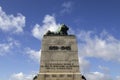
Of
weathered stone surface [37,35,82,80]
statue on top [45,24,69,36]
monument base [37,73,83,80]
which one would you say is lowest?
monument base [37,73,83,80]

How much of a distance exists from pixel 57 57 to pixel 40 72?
12.6 ft

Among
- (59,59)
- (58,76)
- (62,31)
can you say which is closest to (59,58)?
(59,59)

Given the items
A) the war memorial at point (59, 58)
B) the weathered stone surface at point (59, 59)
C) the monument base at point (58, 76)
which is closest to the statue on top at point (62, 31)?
the war memorial at point (59, 58)

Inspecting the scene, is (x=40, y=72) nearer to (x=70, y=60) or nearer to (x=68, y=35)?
(x=70, y=60)

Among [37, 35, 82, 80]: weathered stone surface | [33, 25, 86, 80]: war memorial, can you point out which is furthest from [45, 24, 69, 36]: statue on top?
[37, 35, 82, 80]: weathered stone surface

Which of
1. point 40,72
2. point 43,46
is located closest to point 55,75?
point 40,72

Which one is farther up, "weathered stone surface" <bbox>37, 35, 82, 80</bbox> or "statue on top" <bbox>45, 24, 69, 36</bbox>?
"statue on top" <bbox>45, 24, 69, 36</bbox>

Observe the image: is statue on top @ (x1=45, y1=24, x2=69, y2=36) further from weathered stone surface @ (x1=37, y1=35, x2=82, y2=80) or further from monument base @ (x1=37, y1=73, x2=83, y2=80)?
monument base @ (x1=37, y1=73, x2=83, y2=80)

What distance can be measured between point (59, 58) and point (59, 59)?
18cm

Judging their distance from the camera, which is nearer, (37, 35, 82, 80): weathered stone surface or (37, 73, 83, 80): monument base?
(37, 73, 83, 80): monument base

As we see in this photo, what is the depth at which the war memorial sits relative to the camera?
1655 inches

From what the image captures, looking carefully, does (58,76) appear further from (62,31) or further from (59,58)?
(62,31)

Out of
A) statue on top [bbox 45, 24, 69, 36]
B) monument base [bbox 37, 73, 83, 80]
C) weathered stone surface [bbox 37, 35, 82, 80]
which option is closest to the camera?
monument base [bbox 37, 73, 83, 80]

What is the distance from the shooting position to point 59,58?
143ft
